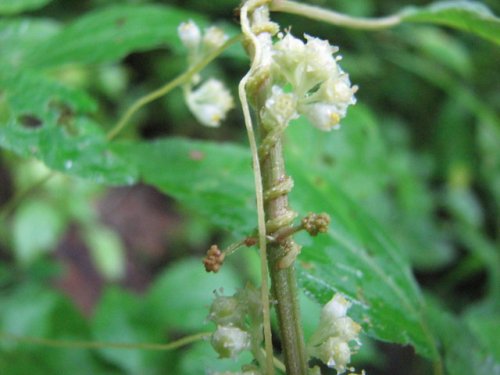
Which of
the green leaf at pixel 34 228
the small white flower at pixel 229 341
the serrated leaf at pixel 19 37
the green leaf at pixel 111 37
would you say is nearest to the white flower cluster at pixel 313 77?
the small white flower at pixel 229 341

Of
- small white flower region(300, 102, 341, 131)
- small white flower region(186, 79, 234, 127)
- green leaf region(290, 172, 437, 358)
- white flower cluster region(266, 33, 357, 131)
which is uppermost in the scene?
white flower cluster region(266, 33, 357, 131)

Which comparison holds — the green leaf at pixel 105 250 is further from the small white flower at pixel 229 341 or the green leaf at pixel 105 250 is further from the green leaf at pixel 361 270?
the small white flower at pixel 229 341

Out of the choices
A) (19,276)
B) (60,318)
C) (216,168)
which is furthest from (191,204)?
(19,276)

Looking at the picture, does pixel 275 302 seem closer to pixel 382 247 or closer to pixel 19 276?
pixel 382 247

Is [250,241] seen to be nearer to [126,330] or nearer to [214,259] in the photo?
[214,259]

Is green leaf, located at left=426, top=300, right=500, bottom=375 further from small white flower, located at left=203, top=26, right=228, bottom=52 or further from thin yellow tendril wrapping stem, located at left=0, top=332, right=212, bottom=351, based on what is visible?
small white flower, located at left=203, top=26, right=228, bottom=52

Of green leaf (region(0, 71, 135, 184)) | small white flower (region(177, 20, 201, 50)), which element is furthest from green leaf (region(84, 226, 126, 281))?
small white flower (region(177, 20, 201, 50))

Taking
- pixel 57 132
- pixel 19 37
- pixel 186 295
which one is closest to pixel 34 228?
pixel 186 295
